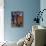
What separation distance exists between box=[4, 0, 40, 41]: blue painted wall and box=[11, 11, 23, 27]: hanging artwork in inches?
4.9

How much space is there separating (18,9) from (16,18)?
0.38m

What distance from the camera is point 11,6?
5457 mm

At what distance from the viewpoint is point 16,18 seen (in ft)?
18.0

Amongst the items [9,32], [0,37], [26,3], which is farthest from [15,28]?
[26,3]

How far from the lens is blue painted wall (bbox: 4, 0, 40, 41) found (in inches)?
214

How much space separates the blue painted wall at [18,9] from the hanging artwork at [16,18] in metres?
0.12

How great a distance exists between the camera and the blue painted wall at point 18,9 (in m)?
5.44

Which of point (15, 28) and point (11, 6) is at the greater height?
point (11, 6)

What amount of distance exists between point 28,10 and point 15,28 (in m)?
0.92

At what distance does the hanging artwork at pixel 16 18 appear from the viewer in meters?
5.49

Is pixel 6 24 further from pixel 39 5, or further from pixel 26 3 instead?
pixel 39 5

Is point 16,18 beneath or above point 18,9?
beneath

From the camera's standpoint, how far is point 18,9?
5488 mm

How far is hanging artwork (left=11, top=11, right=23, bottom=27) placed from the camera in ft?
18.0
